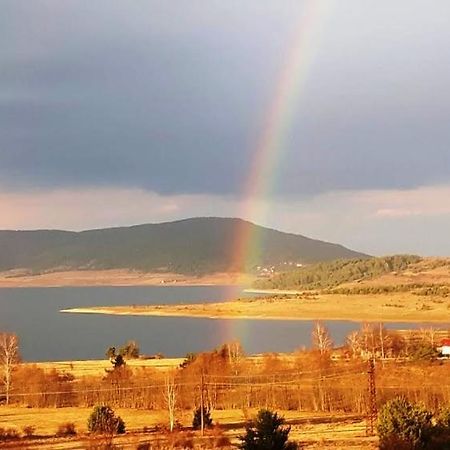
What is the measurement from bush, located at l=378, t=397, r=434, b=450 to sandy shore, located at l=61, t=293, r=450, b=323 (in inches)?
3020

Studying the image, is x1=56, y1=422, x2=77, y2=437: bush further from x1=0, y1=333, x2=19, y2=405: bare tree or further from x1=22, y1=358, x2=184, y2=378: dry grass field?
x1=22, y1=358, x2=184, y2=378: dry grass field

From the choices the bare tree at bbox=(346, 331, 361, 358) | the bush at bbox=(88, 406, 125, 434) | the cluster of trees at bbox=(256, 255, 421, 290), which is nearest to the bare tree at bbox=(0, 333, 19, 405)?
the bush at bbox=(88, 406, 125, 434)

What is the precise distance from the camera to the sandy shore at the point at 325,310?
9781 cm

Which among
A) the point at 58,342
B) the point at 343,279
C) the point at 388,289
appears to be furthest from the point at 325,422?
the point at 343,279

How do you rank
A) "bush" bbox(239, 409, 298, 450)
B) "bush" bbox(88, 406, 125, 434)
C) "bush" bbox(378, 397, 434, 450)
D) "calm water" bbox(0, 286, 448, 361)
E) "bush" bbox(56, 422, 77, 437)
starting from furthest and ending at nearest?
"calm water" bbox(0, 286, 448, 361) < "bush" bbox(56, 422, 77, 437) < "bush" bbox(88, 406, 125, 434) < "bush" bbox(378, 397, 434, 450) < "bush" bbox(239, 409, 298, 450)

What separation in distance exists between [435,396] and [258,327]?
204 ft

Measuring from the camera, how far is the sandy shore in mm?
97812

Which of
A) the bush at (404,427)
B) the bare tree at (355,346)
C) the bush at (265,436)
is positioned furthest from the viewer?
the bare tree at (355,346)

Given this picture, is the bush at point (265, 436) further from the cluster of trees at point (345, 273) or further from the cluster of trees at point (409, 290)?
the cluster of trees at point (345, 273)

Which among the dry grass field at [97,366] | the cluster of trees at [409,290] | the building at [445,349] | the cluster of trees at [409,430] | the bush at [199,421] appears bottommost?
the bush at [199,421]

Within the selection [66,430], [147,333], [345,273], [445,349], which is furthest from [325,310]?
[66,430]

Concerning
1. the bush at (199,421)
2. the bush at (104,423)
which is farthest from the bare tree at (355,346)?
the bush at (104,423)

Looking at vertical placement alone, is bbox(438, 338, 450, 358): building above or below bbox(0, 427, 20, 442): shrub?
above

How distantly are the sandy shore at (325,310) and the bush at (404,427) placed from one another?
7670 cm
